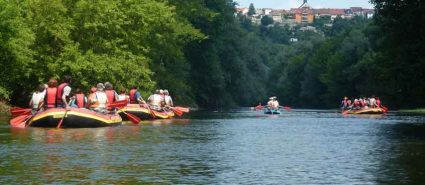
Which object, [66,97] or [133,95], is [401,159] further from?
[133,95]

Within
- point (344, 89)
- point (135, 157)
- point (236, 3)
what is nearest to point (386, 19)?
point (135, 157)

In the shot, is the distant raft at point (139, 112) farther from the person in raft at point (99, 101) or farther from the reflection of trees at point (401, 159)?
Result: the reflection of trees at point (401, 159)

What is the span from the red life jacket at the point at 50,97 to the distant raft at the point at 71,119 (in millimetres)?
585

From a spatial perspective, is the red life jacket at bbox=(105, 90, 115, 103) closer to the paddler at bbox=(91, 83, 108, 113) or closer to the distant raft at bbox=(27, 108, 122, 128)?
the paddler at bbox=(91, 83, 108, 113)

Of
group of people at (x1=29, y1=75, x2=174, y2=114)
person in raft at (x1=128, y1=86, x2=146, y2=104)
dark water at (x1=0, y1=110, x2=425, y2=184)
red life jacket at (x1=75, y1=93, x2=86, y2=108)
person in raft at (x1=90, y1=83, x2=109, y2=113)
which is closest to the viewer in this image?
dark water at (x1=0, y1=110, x2=425, y2=184)

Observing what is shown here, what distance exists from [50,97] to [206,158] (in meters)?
13.8

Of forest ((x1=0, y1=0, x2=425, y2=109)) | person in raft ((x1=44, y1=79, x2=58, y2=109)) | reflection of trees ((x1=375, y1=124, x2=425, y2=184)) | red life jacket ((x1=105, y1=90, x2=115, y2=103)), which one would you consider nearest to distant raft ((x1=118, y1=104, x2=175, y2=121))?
red life jacket ((x1=105, y1=90, x2=115, y2=103))

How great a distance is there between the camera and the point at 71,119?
3306 cm

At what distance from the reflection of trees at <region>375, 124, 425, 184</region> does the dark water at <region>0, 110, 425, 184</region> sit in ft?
0.06

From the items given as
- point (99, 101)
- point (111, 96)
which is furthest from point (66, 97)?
point (111, 96)

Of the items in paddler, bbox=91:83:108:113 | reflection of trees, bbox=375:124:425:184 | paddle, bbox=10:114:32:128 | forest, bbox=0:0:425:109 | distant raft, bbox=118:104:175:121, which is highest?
forest, bbox=0:0:425:109

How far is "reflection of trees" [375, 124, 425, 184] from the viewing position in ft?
53.9

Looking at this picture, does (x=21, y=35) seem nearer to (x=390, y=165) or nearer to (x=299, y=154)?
(x=299, y=154)

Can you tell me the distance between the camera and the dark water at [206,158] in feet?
53.7
